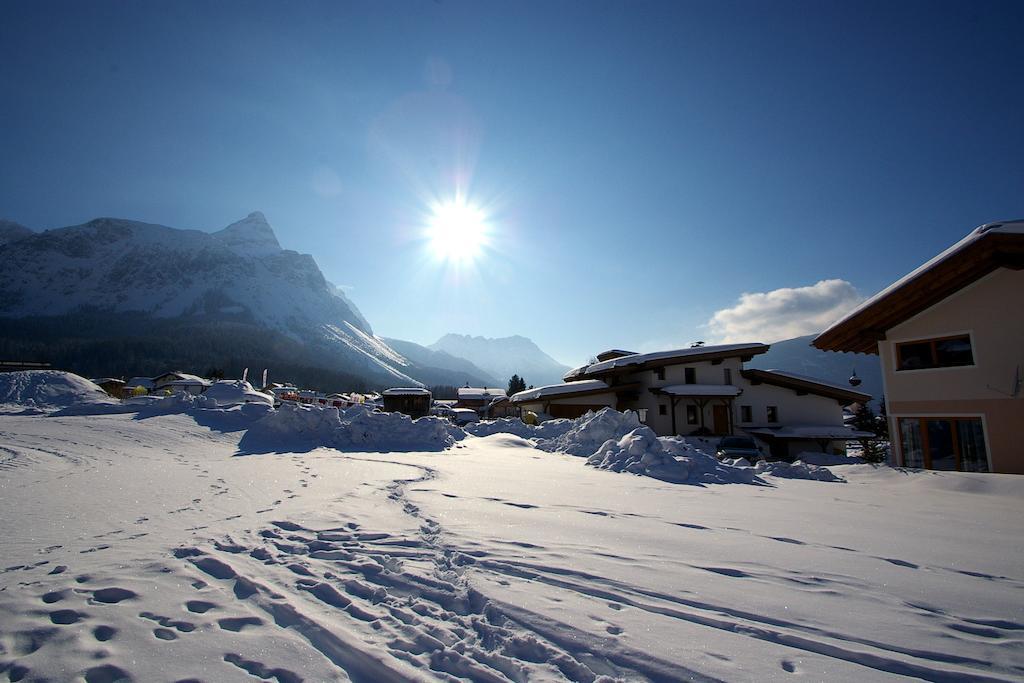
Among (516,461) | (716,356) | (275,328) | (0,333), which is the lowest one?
(516,461)

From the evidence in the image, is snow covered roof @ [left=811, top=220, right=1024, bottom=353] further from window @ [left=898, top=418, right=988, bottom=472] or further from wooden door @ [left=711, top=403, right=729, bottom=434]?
wooden door @ [left=711, top=403, right=729, bottom=434]

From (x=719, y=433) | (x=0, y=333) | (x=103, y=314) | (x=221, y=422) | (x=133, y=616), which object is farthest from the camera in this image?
(x=103, y=314)

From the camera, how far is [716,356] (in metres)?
28.9

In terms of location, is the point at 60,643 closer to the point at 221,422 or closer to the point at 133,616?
the point at 133,616

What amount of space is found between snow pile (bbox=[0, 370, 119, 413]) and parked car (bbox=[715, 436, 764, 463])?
29.7 m

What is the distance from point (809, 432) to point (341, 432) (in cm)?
2822

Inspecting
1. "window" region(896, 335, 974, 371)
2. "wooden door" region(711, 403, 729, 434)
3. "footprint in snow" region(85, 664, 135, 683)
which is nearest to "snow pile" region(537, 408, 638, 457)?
"window" region(896, 335, 974, 371)

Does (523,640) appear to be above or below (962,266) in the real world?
below

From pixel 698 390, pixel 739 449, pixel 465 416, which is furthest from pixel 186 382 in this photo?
pixel 739 449

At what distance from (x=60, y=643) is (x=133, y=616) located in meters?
0.39

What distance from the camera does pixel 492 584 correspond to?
3.58 m

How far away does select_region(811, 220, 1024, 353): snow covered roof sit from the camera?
11.1 m

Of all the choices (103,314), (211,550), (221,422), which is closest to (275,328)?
(103,314)

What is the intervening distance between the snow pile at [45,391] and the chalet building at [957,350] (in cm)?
3335
